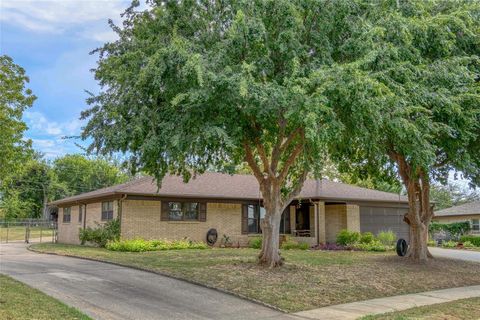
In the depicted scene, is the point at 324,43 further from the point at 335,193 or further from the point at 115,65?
the point at 335,193

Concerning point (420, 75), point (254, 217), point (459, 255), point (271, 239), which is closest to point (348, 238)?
point (254, 217)

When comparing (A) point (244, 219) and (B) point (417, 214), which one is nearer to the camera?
(B) point (417, 214)

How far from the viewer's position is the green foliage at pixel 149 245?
20.6 meters

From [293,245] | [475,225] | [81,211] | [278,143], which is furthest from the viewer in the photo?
[475,225]

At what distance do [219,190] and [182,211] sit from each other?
97.5 inches

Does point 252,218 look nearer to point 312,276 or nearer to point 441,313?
point 312,276

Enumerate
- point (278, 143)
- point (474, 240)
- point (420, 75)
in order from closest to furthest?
point (420, 75), point (278, 143), point (474, 240)

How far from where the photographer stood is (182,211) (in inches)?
978

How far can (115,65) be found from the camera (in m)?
11.8

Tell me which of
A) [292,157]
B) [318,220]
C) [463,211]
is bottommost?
[318,220]

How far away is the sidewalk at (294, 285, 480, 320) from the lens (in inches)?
376

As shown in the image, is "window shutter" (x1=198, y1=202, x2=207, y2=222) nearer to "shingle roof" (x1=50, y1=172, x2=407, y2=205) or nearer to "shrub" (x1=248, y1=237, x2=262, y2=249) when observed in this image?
"shingle roof" (x1=50, y1=172, x2=407, y2=205)

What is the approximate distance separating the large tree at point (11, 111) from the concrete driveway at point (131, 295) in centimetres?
308

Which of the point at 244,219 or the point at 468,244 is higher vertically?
the point at 244,219
